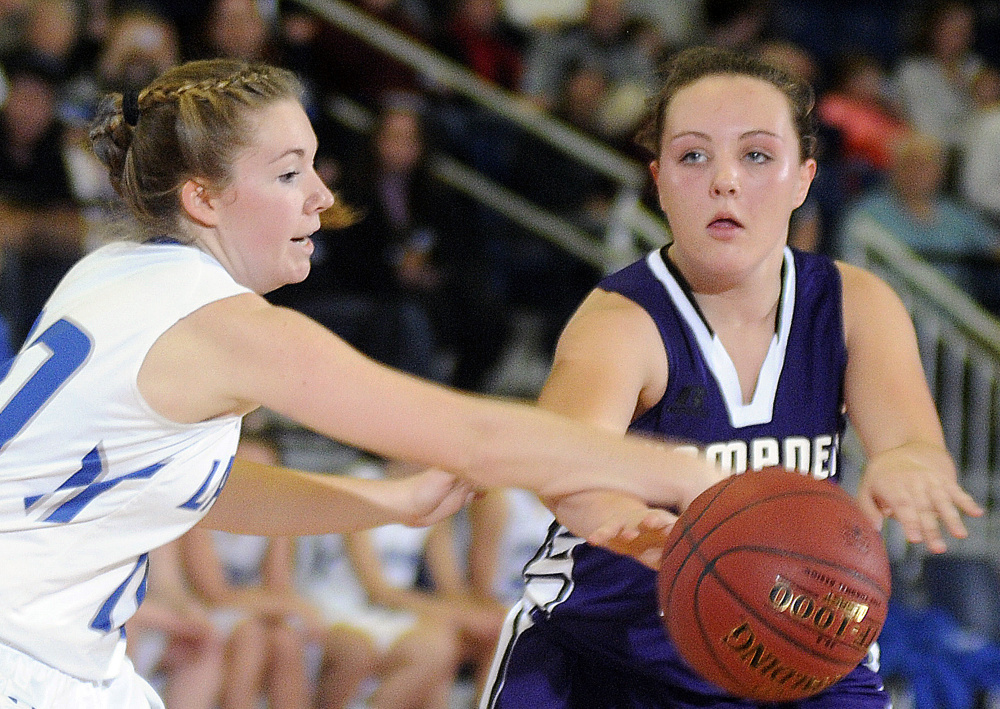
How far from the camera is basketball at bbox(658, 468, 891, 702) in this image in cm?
181

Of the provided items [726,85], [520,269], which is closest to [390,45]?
[520,269]

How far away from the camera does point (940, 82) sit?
25.1 feet

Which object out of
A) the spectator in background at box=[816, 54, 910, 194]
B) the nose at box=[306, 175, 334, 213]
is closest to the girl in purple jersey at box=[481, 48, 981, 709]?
the nose at box=[306, 175, 334, 213]

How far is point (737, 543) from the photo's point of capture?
181 cm

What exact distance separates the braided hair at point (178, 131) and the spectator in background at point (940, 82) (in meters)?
6.42

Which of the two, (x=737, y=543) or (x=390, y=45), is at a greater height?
(x=390, y=45)

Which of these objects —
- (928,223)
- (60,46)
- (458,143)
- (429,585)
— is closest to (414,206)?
(458,143)

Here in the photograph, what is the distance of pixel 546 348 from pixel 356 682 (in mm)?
2477

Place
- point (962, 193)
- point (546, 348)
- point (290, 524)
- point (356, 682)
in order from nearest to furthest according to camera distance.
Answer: point (290, 524)
point (356, 682)
point (546, 348)
point (962, 193)

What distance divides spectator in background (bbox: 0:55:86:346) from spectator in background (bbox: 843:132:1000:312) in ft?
12.8

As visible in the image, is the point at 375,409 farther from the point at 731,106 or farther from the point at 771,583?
the point at 731,106

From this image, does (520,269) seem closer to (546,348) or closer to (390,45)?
(546,348)

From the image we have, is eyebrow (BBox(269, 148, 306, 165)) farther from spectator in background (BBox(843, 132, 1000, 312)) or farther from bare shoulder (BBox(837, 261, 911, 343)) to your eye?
spectator in background (BBox(843, 132, 1000, 312))

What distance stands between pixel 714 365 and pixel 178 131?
114 cm
